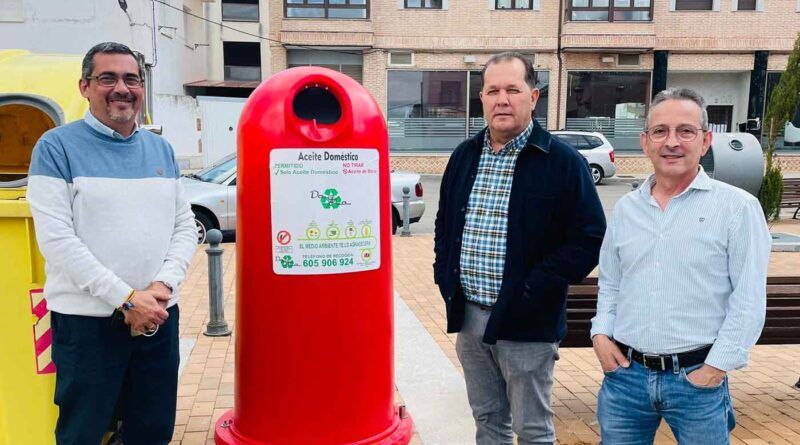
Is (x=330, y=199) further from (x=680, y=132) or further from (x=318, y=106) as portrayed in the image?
(x=680, y=132)

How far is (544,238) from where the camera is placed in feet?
8.08

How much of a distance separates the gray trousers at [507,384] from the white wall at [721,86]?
79.4 feet

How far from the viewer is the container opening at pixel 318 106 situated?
277 cm

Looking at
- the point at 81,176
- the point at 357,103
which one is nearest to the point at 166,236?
the point at 81,176

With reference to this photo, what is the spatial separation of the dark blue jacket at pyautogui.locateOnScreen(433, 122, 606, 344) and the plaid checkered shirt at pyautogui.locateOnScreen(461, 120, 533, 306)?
0.04 metres

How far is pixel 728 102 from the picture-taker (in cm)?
2455

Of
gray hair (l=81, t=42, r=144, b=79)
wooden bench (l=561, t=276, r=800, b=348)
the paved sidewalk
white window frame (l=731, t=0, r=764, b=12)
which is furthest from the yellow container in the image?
white window frame (l=731, t=0, r=764, b=12)

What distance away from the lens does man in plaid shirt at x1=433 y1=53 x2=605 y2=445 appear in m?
2.42

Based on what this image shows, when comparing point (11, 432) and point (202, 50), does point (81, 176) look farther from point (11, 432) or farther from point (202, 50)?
point (202, 50)

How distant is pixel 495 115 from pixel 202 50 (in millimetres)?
24809

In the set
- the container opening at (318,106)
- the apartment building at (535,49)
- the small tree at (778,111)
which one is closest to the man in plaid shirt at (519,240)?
the container opening at (318,106)

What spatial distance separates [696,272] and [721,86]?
25.5 m

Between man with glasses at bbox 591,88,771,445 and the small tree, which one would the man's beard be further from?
the small tree

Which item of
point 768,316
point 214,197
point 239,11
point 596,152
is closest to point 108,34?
point 239,11
